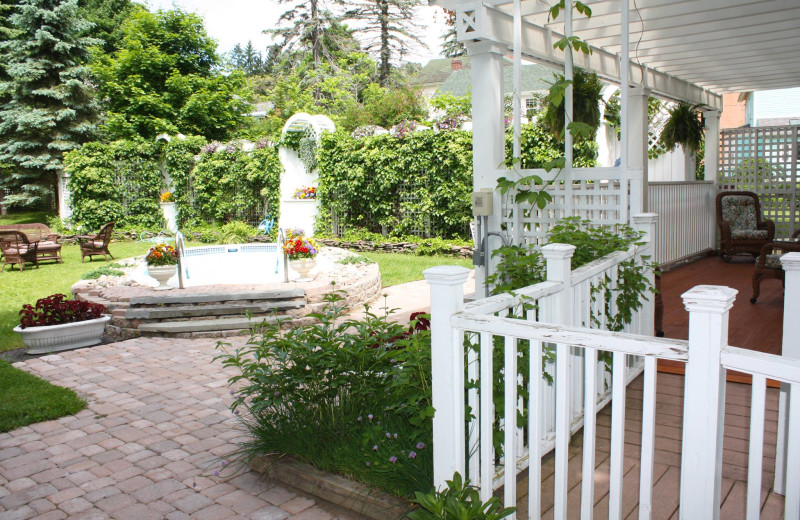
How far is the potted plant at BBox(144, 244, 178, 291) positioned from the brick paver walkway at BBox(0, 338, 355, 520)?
241cm

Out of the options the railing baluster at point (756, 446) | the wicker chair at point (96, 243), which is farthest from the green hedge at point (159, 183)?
the railing baluster at point (756, 446)

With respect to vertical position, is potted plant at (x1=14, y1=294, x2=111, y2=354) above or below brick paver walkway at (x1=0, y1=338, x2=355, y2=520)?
above

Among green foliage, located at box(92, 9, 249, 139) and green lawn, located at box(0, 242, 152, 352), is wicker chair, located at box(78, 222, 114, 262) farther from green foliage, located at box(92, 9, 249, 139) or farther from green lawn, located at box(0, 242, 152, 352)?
green foliage, located at box(92, 9, 249, 139)

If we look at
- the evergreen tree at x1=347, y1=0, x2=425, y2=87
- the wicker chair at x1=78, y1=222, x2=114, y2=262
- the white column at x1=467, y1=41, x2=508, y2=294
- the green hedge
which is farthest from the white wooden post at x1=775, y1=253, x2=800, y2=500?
the evergreen tree at x1=347, y1=0, x2=425, y2=87

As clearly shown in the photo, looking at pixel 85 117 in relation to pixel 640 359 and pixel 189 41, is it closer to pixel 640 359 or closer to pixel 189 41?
pixel 189 41

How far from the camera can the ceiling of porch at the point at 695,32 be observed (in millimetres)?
5625

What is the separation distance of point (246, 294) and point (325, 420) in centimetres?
369

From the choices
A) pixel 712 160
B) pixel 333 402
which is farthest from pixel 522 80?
pixel 333 402

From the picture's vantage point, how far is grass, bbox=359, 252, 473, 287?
9.36 m

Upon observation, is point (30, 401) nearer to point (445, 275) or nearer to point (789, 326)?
point (445, 275)

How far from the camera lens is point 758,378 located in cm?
155

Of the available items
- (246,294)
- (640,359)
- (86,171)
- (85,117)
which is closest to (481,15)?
(640,359)

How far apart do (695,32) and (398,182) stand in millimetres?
6887

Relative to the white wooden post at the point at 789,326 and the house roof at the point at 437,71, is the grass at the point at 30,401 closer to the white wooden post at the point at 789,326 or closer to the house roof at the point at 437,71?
the white wooden post at the point at 789,326
